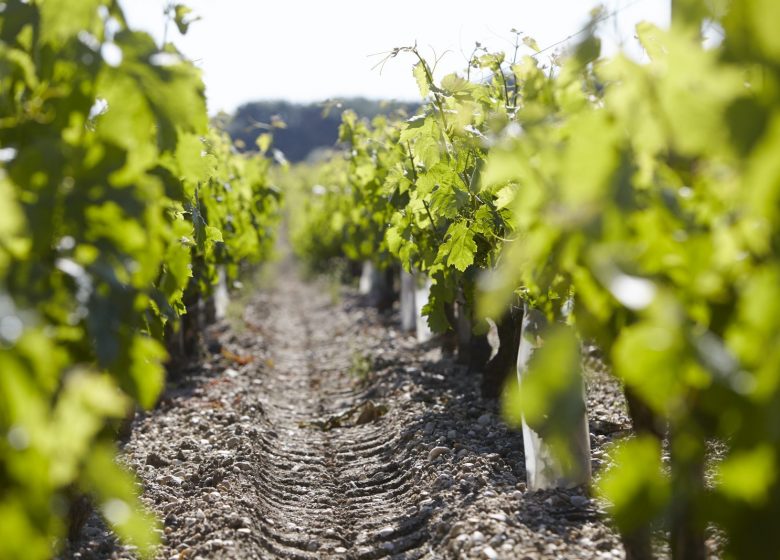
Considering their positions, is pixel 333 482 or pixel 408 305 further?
pixel 408 305

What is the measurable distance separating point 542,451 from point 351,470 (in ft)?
4.94

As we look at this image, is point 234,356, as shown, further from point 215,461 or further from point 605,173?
point 605,173

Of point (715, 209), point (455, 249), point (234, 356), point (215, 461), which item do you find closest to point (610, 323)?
point (715, 209)

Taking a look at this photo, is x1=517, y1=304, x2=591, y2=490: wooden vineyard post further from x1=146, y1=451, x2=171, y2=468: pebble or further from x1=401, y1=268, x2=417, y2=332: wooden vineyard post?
x1=401, y1=268, x2=417, y2=332: wooden vineyard post

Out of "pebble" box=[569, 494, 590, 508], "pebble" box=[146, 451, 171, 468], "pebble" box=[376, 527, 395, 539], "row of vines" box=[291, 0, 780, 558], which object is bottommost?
"pebble" box=[376, 527, 395, 539]

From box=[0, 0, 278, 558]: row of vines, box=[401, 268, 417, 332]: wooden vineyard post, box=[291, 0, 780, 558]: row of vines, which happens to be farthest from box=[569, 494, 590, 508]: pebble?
box=[401, 268, 417, 332]: wooden vineyard post

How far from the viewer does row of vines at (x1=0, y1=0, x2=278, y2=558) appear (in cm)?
121

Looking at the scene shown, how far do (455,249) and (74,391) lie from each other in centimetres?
253

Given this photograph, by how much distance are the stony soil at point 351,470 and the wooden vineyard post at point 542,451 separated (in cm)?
6

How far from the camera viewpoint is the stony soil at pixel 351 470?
2.99 meters

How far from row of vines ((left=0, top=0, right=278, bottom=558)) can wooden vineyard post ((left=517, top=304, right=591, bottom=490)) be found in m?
1.71

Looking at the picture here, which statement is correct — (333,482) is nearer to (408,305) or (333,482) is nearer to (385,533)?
(385,533)

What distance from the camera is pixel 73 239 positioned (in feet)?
5.15

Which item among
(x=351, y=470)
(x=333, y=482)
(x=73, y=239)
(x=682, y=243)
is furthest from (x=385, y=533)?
(x=682, y=243)
